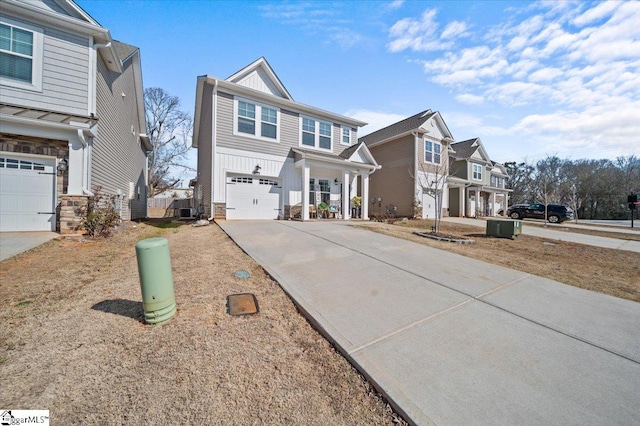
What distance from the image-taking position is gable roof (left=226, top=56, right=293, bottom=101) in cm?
1249

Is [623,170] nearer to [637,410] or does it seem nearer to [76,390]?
[637,410]

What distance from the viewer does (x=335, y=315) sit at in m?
3.22

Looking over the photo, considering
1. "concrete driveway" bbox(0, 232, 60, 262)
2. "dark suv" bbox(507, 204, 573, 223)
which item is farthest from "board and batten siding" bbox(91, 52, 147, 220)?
"dark suv" bbox(507, 204, 573, 223)

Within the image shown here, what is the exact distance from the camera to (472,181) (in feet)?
78.7

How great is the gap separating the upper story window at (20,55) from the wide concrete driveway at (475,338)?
30.9 feet

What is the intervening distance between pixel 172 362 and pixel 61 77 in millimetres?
10499

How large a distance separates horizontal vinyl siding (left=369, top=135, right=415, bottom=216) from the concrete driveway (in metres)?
17.4

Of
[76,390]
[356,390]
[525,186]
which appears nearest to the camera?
[76,390]

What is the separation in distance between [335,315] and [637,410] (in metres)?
2.67

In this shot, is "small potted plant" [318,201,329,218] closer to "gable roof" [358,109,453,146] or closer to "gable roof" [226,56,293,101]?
"gable roof" [226,56,293,101]

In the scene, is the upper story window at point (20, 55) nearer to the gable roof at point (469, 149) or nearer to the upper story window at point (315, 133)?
the upper story window at point (315, 133)

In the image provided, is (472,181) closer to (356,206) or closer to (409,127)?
(409,127)

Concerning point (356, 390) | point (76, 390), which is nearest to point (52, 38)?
point (76, 390)

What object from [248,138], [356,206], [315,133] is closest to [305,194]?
[248,138]
